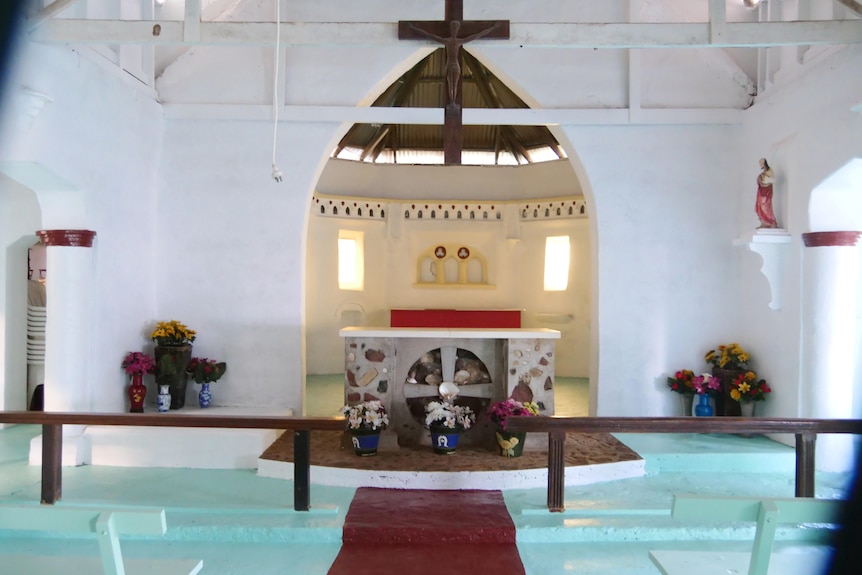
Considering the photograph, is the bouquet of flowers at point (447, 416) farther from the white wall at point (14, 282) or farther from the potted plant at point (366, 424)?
the white wall at point (14, 282)

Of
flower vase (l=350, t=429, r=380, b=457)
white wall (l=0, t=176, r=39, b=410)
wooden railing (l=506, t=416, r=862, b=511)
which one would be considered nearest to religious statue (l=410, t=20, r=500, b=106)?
wooden railing (l=506, t=416, r=862, b=511)

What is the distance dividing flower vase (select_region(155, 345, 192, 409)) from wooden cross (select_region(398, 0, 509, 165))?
3896mm

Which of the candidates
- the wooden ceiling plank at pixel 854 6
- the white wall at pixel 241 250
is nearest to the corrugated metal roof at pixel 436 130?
the white wall at pixel 241 250

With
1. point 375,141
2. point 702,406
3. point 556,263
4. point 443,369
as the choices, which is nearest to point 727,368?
point 702,406

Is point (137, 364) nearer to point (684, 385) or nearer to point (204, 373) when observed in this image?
point (204, 373)

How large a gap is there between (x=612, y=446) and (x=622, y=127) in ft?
12.6

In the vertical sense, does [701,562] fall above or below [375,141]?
below

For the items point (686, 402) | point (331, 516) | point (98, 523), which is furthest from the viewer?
point (686, 402)

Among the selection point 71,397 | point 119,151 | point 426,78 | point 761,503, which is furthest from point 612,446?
point 426,78

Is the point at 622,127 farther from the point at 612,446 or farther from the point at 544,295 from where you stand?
the point at 544,295

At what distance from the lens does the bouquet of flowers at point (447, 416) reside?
6.00 metres

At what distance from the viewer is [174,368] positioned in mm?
6992

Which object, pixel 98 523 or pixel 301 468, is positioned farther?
pixel 301 468

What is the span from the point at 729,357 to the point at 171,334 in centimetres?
642
